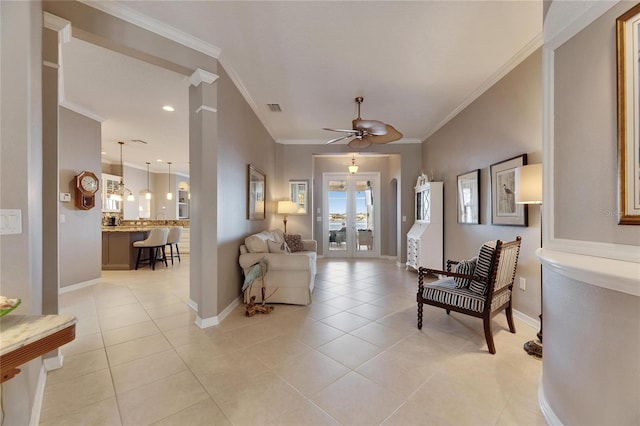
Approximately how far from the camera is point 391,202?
7.09 m

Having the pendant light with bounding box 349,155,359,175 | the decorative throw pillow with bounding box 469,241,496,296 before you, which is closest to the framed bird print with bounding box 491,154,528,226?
the decorative throw pillow with bounding box 469,241,496,296

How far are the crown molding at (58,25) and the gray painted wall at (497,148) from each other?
13.5ft

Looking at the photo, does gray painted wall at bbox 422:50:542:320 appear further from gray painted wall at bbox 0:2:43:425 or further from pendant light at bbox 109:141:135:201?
pendant light at bbox 109:141:135:201

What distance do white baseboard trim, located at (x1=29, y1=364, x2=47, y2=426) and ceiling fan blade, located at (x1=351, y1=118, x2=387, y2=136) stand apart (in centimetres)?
349

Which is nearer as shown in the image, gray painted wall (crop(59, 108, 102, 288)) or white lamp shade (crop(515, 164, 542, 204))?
white lamp shade (crop(515, 164, 542, 204))

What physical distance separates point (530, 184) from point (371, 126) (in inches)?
67.9

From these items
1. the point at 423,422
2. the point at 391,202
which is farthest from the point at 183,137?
the point at 423,422

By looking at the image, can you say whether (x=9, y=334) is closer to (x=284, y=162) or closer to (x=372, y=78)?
(x=372, y=78)

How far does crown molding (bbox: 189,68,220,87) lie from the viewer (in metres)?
2.65

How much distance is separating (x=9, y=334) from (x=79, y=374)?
1386 mm

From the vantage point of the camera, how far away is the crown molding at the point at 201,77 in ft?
8.71

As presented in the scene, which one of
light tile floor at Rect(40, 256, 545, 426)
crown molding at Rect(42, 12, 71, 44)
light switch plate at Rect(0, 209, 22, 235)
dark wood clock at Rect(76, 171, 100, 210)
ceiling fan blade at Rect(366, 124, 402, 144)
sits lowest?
light tile floor at Rect(40, 256, 545, 426)

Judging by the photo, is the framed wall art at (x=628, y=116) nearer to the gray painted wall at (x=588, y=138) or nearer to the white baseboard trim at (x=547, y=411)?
the gray painted wall at (x=588, y=138)

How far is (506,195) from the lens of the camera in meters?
3.08
